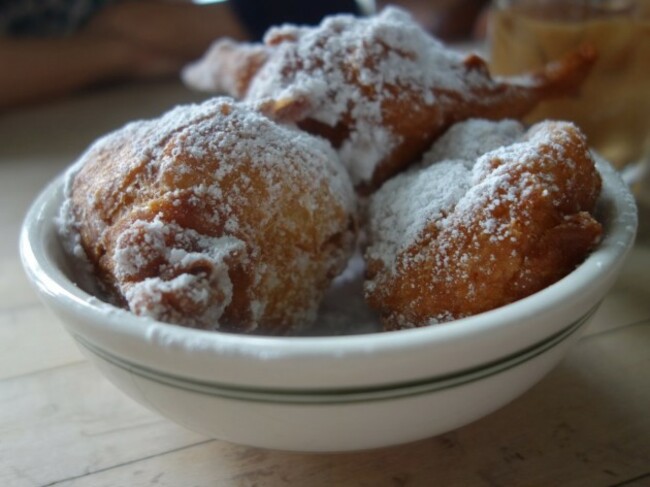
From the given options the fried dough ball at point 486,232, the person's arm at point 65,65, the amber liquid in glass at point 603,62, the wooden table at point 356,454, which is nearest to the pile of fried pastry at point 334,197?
the fried dough ball at point 486,232

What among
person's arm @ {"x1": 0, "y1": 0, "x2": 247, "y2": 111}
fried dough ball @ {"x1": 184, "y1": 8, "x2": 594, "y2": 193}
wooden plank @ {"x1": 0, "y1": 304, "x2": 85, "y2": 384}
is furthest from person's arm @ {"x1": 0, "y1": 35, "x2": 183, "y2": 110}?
fried dough ball @ {"x1": 184, "y1": 8, "x2": 594, "y2": 193}

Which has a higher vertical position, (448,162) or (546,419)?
(448,162)

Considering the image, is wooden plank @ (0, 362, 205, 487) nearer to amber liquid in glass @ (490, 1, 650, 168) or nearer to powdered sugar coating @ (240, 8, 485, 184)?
powdered sugar coating @ (240, 8, 485, 184)

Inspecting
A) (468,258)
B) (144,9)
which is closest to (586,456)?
(468,258)

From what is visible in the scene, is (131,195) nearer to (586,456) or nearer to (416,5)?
(586,456)

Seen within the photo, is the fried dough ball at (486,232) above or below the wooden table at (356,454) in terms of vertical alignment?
above

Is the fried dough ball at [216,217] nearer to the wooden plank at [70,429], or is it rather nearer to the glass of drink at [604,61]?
the wooden plank at [70,429]

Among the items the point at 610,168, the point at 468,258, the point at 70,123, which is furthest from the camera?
the point at 70,123
